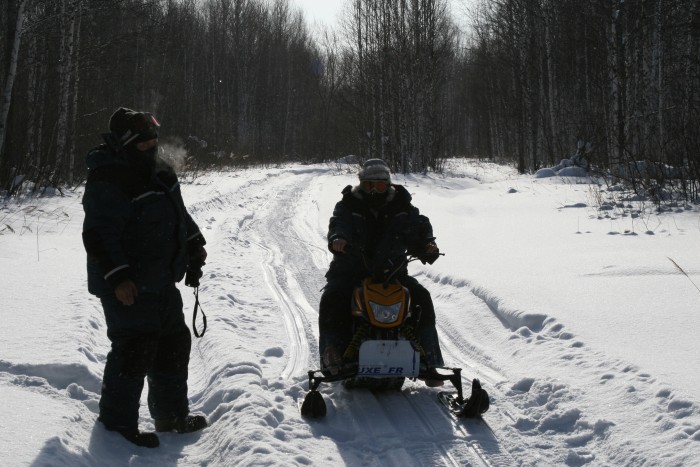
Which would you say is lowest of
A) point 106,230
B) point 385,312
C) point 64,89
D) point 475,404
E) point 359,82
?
point 475,404

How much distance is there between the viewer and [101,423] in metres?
3.89

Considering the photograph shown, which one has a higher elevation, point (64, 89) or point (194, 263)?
point (64, 89)

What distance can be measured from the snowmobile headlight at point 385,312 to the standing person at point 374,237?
43 centimetres

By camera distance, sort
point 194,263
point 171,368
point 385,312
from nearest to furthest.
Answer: point 171,368 → point 194,263 → point 385,312

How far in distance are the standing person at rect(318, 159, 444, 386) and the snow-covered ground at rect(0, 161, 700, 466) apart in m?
0.70

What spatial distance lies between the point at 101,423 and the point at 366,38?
29.8 m

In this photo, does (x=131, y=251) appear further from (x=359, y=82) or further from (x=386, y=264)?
(x=359, y=82)

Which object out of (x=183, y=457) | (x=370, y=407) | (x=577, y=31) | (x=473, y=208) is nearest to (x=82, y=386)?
(x=183, y=457)

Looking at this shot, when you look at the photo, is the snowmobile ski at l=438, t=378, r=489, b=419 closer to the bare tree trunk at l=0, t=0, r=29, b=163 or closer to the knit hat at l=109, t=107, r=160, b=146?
the knit hat at l=109, t=107, r=160, b=146

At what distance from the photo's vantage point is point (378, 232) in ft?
17.4

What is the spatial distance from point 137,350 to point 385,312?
1.67 meters

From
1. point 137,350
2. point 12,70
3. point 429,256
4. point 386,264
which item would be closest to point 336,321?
point 386,264

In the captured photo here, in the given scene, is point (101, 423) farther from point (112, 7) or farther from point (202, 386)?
point (112, 7)

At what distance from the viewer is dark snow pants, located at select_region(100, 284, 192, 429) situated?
12.3 ft
